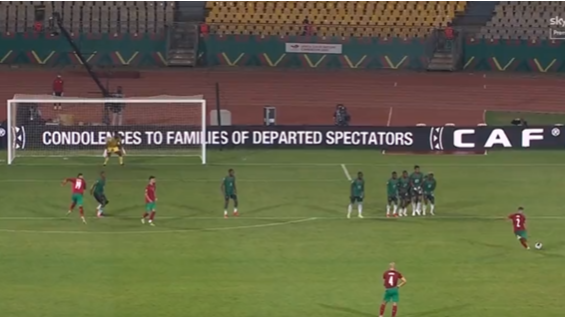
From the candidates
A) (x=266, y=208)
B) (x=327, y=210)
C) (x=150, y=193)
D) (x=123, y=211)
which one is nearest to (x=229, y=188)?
(x=266, y=208)

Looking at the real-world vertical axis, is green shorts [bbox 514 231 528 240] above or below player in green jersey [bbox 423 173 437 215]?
below

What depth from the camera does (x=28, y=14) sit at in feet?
193

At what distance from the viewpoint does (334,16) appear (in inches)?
2403

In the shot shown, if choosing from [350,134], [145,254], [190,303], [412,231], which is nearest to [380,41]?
[350,134]

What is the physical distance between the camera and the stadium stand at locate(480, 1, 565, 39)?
5840 centimetres

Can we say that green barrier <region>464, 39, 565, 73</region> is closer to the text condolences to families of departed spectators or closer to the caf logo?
the text condolences to families of departed spectators

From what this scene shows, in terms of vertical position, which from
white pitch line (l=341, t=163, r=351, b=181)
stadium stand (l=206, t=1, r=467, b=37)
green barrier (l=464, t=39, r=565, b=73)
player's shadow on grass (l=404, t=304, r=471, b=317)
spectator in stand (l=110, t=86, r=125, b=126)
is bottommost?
player's shadow on grass (l=404, t=304, r=471, b=317)

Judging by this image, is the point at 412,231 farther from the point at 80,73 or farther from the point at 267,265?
the point at 80,73

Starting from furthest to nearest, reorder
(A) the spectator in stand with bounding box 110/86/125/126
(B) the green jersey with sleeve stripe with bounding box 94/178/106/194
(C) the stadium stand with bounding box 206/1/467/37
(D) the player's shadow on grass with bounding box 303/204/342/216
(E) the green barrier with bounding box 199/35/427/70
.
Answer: (C) the stadium stand with bounding box 206/1/467/37 < (E) the green barrier with bounding box 199/35/427/70 < (A) the spectator in stand with bounding box 110/86/125/126 < (D) the player's shadow on grass with bounding box 303/204/342/216 < (B) the green jersey with sleeve stripe with bounding box 94/178/106/194

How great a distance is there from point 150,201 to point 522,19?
104 feet

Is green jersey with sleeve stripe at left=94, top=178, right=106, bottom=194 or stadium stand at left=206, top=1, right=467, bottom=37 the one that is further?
stadium stand at left=206, top=1, right=467, bottom=37

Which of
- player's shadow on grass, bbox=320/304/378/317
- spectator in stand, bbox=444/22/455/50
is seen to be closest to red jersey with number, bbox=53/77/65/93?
spectator in stand, bbox=444/22/455/50

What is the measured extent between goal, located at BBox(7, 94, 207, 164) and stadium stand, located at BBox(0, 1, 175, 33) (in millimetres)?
11353

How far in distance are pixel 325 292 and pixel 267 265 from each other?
9.91 ft
